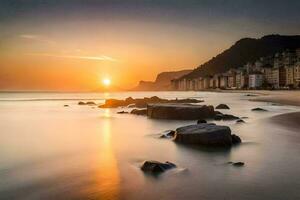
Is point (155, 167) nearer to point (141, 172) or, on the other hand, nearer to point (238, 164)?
point (141, 172)

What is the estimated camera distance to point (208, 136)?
46.9ft

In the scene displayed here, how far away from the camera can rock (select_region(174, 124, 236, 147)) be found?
14281 mm

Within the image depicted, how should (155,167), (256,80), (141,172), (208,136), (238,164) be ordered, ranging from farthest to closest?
(256,80) < (208,136) < (238,164) < (141,172) < (155,167)

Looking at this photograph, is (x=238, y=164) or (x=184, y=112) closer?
(x=238, y=164)

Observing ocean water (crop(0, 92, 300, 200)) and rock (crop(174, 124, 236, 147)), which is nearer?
ocean water (crop(0, 92, 300, 200))

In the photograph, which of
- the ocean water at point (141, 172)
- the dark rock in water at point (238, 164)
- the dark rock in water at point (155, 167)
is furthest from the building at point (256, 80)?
the dark rock in water at point (155, 167)

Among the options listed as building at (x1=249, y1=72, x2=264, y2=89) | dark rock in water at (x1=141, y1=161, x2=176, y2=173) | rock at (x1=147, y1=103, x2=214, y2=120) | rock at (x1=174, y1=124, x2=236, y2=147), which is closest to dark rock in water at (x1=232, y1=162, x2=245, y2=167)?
dark rock in water at (x1=141, y1=161, x2=176, y2=173)

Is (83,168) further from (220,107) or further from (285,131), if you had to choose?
(220,107)

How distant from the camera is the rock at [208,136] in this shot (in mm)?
14281

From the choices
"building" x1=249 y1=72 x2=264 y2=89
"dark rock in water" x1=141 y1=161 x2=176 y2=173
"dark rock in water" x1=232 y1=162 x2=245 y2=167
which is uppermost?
"building" x1=249 y1=72 x2=264 y2=89

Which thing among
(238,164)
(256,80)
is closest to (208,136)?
(238,164)

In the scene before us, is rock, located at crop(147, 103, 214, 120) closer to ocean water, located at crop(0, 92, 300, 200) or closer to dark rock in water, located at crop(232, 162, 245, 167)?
ocean water, located at crop(0, 92, 300, 200)

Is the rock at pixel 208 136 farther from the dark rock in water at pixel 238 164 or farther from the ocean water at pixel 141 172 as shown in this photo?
the dark rock in water at pixel 238 164

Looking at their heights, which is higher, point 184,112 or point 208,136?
point 184,112
